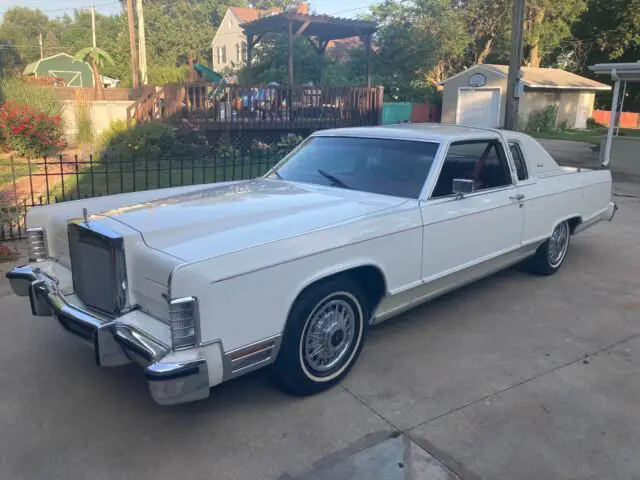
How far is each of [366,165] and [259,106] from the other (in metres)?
11.0

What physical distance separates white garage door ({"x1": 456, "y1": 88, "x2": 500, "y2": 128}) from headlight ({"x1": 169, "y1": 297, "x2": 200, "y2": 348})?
28422 millimetres

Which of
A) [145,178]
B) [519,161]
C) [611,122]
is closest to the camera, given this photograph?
[519,161]

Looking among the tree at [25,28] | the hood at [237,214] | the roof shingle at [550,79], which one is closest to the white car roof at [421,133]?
the hood at [237,214]

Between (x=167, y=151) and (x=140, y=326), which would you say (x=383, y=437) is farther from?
(x=167, y=151)

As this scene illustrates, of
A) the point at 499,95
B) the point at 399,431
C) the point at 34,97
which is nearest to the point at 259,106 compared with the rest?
the point at 34,97

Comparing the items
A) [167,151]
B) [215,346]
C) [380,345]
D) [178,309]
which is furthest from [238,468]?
[167,151]

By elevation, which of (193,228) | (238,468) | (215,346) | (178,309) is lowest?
(238,468)

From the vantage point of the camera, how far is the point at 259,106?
15078 mm

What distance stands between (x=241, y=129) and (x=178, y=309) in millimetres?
12408

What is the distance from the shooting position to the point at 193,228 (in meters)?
3.39

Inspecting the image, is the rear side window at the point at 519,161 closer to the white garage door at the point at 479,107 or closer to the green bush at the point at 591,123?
the white garage door at the point at 479,107

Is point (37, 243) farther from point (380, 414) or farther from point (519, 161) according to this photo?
point (519, 161)

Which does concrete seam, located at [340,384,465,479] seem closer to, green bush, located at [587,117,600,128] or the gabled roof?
green bush, located at [587,117,600,128]

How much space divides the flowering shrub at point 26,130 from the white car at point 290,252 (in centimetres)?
1081
